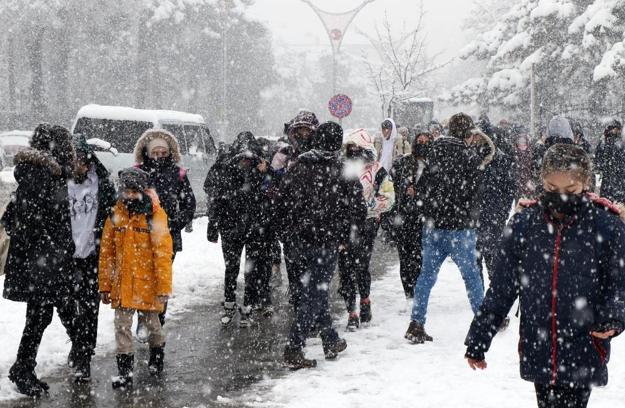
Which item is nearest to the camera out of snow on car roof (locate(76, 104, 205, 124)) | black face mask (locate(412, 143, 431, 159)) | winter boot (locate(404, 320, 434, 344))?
winter boot (locate(404, 320, 434, 344))

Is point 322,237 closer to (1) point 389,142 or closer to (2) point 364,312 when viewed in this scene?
(2) point 364,312

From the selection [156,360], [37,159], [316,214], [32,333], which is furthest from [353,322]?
[37,159]

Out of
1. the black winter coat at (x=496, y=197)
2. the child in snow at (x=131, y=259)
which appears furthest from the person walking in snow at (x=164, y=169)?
the black winter coat at (x=496, y=197)

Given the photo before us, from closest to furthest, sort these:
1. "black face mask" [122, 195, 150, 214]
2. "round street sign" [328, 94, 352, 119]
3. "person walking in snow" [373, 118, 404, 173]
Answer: "black face mask" [122, 195, 150, 214] < "person walking in snow" [373, 118, 404, 173] < "round street sign" [328, 94, 352, 119]

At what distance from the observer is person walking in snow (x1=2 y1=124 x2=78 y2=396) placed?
5.24 m

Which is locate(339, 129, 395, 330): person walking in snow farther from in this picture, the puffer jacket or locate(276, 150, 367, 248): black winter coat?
the puffer jacket

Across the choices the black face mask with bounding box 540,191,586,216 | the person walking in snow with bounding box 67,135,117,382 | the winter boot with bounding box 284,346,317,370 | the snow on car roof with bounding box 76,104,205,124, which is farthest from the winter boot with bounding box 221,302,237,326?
the snow on car roof with bounding box 76,104,205,124

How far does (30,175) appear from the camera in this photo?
17.2ft

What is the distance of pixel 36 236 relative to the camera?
5.29m

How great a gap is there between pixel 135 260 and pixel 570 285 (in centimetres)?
307

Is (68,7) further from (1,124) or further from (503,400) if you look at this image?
(503,400)

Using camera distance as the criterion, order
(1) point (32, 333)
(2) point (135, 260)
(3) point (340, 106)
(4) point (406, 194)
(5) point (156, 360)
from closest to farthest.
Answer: (1) point (32, 333) → (2) point (135, 260) → (5) point (156, 360) → (4) point (406, 194) → (3) point (340, 106)

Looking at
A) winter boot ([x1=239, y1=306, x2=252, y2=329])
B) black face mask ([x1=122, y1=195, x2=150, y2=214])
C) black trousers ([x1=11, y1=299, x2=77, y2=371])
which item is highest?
black face mask ([x1=122, y1=195, x2=150, y2=214])

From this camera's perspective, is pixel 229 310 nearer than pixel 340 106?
Yes
